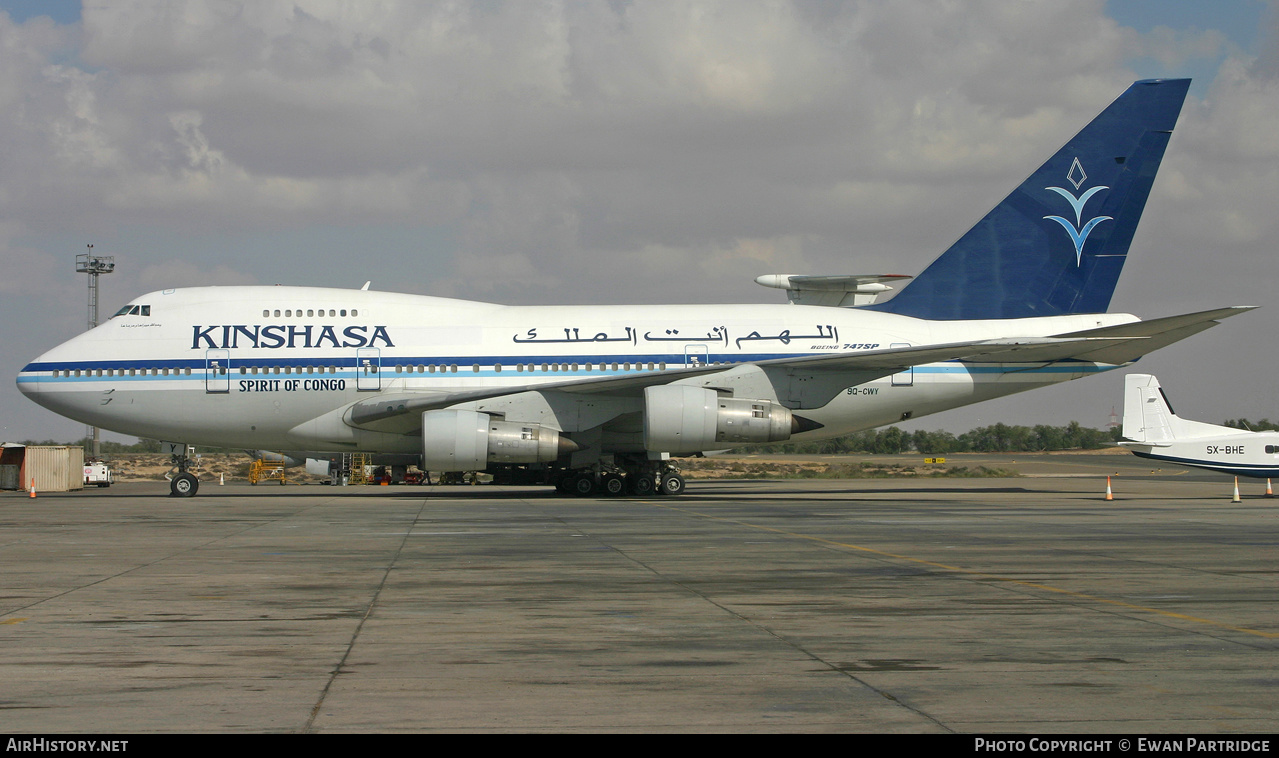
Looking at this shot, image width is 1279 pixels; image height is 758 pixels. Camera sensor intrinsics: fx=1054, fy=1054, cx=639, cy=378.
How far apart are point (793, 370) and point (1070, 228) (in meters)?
8.57

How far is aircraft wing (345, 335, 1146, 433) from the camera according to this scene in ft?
78.5

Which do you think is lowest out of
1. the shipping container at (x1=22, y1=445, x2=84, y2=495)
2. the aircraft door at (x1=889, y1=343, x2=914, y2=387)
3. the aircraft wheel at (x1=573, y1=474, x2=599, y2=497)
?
the aircraft wheel at (x1=573, y1=474, x2=599, y2=497)

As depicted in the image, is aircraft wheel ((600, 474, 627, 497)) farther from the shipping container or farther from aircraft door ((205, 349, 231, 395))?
the shipping container

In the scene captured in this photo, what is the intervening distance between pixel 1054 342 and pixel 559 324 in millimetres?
11906

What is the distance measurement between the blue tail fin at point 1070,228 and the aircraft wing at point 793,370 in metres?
2.04

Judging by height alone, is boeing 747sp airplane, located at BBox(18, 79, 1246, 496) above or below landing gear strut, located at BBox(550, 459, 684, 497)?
above

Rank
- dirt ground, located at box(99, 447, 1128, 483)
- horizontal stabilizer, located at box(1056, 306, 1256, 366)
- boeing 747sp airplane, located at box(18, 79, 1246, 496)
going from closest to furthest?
horizontal stabilizer, located at box(1056, 306, 1256, 366) < boeing 747sp airplane, located at box(18, 79, 1246, 496) < dirt ground, located at box(99, 447, 1128, 483)

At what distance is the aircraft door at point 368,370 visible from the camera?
26.0 m

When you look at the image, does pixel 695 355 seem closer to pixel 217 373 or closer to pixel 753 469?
pixel 217 373

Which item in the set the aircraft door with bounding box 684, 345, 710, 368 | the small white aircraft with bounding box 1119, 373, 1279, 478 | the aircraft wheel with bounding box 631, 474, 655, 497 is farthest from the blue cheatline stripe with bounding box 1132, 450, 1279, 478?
the aircraft wheel with bounding box 631, 474, 655, 497

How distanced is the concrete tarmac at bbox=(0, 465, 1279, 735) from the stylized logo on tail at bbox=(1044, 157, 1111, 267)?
12902 millimetres

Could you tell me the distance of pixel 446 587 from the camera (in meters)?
9.75

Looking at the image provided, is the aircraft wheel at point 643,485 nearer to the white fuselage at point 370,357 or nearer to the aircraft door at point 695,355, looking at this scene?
the white fuselage at point 370,357

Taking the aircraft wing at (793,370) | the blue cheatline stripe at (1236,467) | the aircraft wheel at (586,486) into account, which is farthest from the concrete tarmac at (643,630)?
the blue cheatline stripe at (1236,467)
